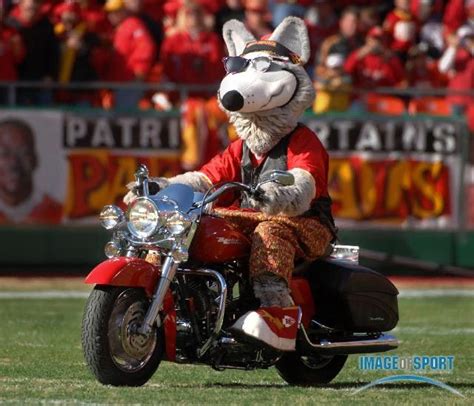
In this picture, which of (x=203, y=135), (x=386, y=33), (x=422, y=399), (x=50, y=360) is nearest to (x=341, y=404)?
(x=422, y=399)

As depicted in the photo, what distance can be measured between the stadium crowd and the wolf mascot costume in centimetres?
746

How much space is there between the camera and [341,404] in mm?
6945

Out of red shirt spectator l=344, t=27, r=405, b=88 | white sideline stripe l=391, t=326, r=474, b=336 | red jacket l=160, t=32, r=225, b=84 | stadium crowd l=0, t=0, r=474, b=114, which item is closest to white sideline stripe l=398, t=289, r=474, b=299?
stadium crowd l=0, t=0, r=474, b=114

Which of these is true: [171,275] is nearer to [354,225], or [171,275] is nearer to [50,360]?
[50,360]

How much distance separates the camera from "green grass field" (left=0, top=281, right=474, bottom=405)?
7051mm

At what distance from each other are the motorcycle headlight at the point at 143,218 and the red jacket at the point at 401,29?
423 inches

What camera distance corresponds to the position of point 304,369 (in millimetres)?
8156

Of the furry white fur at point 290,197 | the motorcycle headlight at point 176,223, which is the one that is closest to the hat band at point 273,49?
the furry white fur at point 290,197

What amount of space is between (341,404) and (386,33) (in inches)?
452

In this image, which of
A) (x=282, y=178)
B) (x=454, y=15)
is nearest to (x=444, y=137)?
(x=454, y=15)

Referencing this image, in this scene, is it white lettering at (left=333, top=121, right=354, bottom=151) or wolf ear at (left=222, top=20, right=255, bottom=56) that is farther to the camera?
white lettering at (left=333, top=121, right=354, bottom=151)

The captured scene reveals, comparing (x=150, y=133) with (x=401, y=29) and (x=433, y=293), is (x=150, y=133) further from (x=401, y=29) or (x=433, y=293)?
(x=401, y=29)

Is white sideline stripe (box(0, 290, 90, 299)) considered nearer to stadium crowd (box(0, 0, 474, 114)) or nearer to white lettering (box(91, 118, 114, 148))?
white lettering (box(91, 118, 114, 148))

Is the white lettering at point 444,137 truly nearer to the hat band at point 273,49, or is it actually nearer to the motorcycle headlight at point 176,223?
the hat band at point 273,49
